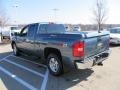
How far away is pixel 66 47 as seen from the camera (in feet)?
17.9

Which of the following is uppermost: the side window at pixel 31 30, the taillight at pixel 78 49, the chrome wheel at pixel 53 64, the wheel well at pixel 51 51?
the side window at pixel 31 30

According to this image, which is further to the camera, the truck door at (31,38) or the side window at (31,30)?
the side window at (31,30)

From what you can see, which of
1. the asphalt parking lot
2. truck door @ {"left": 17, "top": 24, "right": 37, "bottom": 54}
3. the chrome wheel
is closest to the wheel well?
the chrome wheel

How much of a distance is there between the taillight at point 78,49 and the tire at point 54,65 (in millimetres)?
929

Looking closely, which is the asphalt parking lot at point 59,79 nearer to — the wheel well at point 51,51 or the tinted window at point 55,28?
the wheel well at point 51,51

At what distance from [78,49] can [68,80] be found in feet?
4.20

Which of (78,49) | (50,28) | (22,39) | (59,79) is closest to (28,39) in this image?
(22,39)

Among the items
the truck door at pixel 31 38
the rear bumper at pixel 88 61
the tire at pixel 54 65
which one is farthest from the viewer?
the truck door at pixel 31 38

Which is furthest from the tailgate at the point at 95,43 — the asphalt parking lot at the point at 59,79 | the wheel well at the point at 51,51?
the wheel well at the point at 51,51

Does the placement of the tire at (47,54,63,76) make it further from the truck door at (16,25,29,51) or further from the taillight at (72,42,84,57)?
the truck door at (16,25,29,51)

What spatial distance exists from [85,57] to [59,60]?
3.29ft

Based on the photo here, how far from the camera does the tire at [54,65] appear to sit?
19.9 ft

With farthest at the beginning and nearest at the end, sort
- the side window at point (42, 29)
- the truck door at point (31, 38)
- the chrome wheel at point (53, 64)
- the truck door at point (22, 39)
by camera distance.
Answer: the truck door at point (22, 39) < the truck door at point (31, 38) < the side window at point (42, 29) < the chrome wheel at point (53, 64)

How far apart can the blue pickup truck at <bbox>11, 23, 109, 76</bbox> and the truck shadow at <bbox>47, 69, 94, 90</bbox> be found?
11.0 inches
